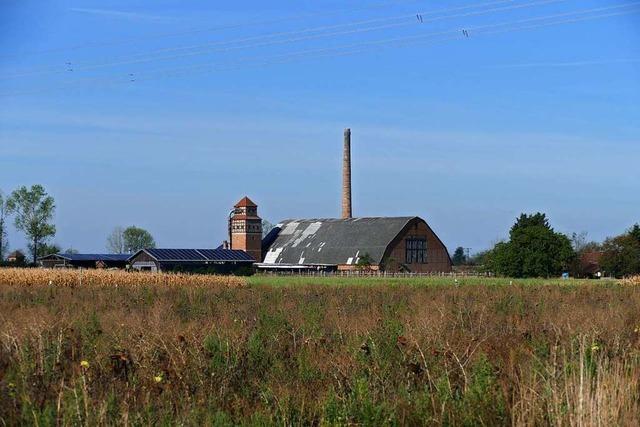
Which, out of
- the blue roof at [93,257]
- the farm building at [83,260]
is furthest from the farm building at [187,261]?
the blue roof at [93,257]

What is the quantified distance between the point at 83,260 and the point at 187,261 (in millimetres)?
13722

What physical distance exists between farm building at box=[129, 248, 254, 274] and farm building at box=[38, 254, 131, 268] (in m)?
7.58

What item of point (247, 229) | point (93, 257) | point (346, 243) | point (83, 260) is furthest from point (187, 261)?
point (346, 243)

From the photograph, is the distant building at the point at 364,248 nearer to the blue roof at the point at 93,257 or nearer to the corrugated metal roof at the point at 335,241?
the corrugated metal roof at the point at 335,241

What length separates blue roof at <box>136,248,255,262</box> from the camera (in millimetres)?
89000

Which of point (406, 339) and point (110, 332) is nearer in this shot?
point (406, 339)

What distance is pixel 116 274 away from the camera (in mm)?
49250

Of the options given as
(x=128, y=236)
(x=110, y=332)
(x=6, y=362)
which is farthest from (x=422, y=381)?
(x=128, y=236)

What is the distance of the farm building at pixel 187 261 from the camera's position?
289 feet

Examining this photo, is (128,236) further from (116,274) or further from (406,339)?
(406,339)

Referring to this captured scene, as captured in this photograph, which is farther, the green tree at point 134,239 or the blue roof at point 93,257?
the green tree at point 134,239

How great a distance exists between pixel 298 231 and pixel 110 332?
95940 millimetres

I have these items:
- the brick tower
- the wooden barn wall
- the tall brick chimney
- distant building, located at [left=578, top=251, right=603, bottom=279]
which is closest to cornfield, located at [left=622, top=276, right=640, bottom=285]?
distant building, located at [left=578, top=251, right=603, bottom=279]

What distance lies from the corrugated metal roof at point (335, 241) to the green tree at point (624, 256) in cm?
2257
